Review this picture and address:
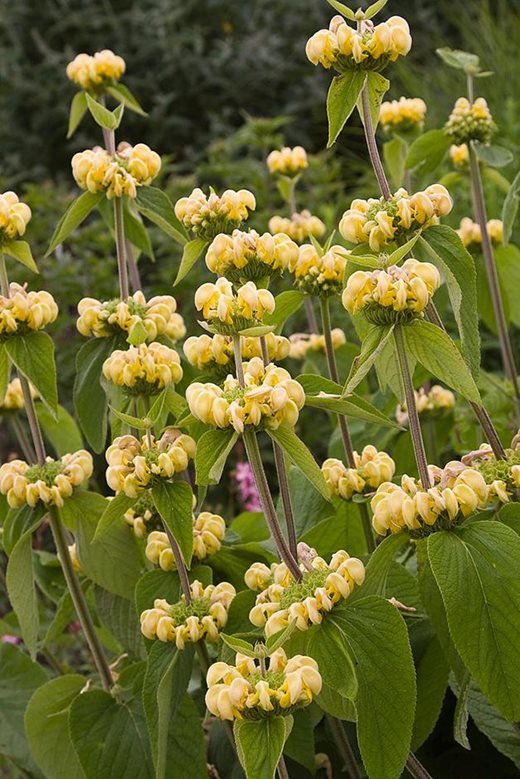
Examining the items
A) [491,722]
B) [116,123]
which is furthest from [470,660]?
[116,123]

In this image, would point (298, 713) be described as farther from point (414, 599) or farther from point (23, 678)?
point (23, 678)

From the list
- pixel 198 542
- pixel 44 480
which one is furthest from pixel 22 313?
pixel 198 542

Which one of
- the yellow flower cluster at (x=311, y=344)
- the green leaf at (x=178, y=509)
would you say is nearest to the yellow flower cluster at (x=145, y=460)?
the green leaf at (x=178, y=509)

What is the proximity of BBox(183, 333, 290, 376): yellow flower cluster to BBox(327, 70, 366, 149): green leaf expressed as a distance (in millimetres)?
179

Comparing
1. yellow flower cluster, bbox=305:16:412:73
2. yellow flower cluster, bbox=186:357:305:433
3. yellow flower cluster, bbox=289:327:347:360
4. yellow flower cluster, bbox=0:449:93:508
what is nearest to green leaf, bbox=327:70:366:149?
yellow flower cluster, bbox=305:16:412:73

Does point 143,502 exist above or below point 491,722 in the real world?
above

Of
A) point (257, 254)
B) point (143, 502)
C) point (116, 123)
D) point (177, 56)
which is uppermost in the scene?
point (177, 56)

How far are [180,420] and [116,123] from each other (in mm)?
357

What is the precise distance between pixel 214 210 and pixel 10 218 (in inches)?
8.9

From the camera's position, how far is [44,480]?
112 cm

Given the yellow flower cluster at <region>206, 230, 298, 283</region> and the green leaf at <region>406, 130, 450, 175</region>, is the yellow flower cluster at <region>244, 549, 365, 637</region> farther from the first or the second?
the green leaf at <region>406, 130, 450, 175</region>

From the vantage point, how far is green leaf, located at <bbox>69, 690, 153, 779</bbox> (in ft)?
3.44

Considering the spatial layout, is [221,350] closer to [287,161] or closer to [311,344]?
[311,344]

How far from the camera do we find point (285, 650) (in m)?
0.88
